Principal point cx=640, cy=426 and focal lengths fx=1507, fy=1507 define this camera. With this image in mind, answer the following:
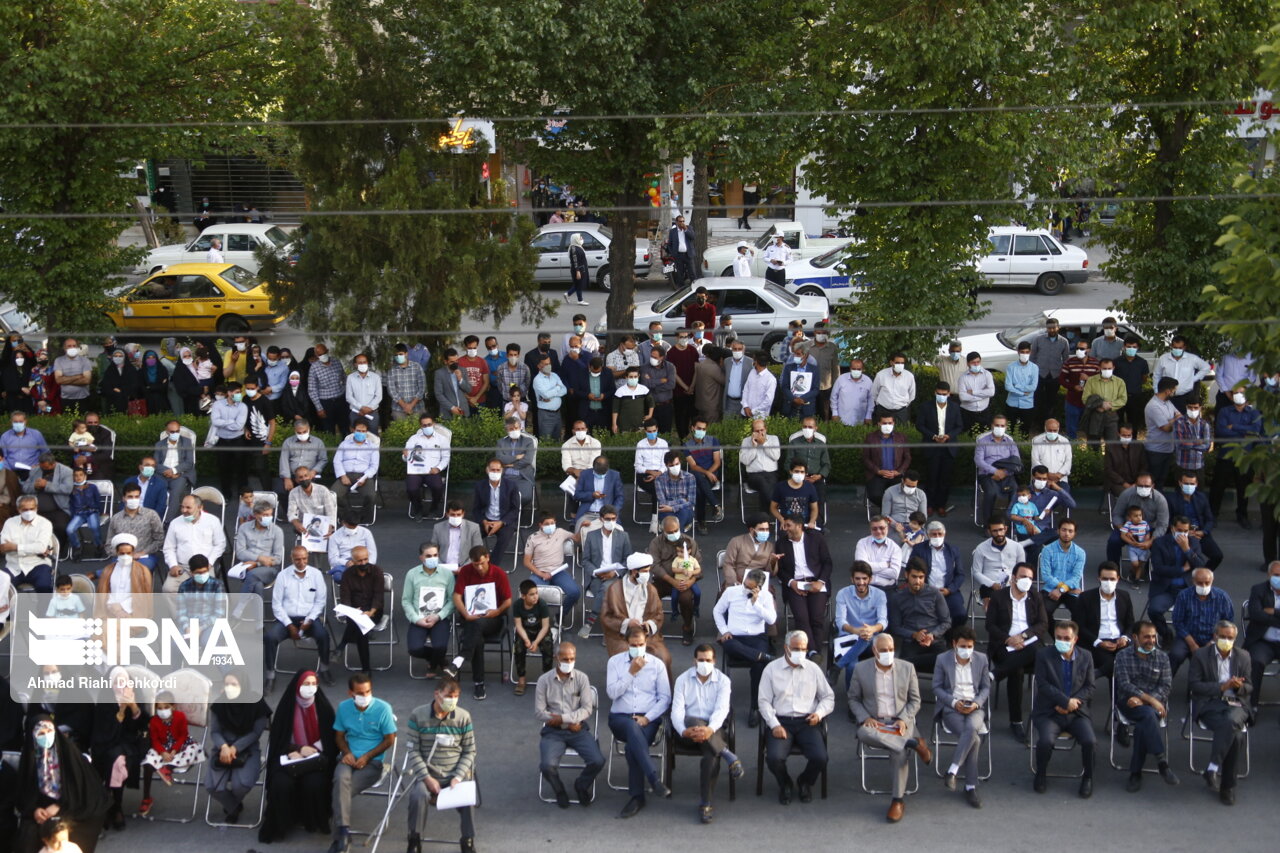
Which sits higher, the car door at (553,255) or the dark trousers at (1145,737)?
the car door at (553,255)

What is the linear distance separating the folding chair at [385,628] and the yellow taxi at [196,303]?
12932 mm

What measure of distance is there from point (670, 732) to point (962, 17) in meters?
10.2

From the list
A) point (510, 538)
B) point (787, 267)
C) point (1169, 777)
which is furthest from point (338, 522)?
point (787, 267)

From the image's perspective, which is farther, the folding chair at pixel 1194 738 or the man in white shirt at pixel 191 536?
the man in white shirt at pixel 191 536

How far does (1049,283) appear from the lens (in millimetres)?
31594

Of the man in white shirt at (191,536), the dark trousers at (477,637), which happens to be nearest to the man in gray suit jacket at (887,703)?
the dark trousers at (477,637)

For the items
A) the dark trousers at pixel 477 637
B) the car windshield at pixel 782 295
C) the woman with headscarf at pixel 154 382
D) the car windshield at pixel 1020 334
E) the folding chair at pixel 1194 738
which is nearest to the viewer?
the folding chair at pixel 1194 738

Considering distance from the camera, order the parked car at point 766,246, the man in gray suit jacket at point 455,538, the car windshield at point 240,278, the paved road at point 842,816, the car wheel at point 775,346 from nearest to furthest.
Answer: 1. the paved road at point 842,816
2. the man in gray suit jacket at point 455,538
3. the car wheel at point 775,346
4. the car windshield at point 240,278
5. the parked car at point 766,246

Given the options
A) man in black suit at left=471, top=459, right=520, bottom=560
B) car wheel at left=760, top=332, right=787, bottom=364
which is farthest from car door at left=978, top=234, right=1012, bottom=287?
man in black suit at left=471, top=459, right=520, bottom=560

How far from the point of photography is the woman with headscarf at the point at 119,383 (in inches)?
787

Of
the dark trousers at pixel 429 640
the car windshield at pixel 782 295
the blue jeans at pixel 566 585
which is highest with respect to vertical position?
the car windshield at pixel 782 295

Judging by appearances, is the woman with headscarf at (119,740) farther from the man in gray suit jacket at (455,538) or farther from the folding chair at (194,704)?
the man in gray suit jacket at (455,538)

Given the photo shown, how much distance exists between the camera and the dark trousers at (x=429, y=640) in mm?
13906

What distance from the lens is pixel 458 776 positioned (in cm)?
1139
